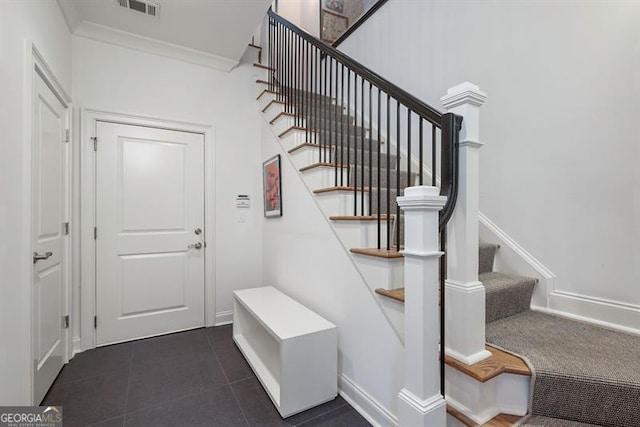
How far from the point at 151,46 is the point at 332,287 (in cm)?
278

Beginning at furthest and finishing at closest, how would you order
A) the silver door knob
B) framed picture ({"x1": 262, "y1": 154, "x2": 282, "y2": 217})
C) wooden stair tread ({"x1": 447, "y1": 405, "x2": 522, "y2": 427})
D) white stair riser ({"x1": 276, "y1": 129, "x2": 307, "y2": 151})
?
framed picture ({"x1": 262, "y1": 154, "x2": 282, "y2": 217}), white stair riser ({"x1": 276, "y1": 129, "x2": 307, "y2": 151}), the silver door knob, wooden stair tread ({"x1": 447, "y1": 405, "x2": 522, "y2": 427})

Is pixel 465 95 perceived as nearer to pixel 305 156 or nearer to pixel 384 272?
pixel 384 272

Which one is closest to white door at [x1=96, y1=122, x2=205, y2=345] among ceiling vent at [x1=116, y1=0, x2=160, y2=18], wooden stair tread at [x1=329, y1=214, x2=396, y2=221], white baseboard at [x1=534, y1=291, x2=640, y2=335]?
ceiling vent at [x1=116, y1=0, x2=160, y2=18]

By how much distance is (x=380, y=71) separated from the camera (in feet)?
10.6

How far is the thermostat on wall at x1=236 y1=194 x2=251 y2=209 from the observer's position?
319 cm

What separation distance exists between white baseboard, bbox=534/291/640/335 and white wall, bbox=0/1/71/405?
2938 mm

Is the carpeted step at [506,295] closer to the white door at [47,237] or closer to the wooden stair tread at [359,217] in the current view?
the wooden stair tread at [359,217]

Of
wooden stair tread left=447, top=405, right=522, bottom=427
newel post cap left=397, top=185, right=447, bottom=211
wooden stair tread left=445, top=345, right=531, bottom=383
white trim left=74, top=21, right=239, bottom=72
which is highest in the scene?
white trim left=74, top=21, right=239, bottom=72

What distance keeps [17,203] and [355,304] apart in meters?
1.87

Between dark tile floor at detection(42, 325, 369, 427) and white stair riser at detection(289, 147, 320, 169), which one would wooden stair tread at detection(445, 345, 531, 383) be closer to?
dark tile floor at detection(42, 325, 369, 427)

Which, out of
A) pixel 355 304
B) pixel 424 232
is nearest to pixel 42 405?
pixel 355 304

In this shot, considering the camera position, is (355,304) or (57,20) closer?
(355,304)

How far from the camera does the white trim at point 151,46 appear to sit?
2496 mm

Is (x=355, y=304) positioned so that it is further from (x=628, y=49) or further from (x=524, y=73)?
(x=628, y=49)
